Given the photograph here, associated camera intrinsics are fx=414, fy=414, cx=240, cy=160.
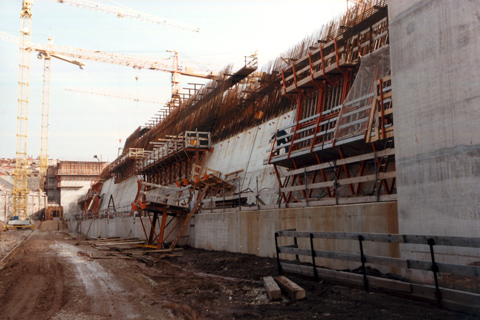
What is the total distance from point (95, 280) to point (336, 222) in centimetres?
686

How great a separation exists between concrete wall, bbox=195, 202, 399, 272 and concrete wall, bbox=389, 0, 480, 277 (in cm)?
98

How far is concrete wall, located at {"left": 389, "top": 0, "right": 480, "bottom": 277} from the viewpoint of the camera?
696 cm

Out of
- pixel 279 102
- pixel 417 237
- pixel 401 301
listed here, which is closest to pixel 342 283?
pixel 401 301

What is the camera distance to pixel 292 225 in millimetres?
12414

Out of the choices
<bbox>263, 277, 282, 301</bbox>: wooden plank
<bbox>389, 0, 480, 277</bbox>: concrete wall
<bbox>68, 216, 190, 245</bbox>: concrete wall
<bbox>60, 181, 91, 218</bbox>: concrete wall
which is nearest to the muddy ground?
<bbox>263, 277, 282, 301</bbox>: wooden plank

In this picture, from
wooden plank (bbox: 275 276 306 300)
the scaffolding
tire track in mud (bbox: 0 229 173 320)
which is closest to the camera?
tire track in mud (bbox: 0 229 173 320)

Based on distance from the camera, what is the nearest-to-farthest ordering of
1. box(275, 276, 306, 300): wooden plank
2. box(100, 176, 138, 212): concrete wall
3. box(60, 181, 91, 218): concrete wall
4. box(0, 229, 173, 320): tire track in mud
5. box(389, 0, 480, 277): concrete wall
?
box(389, 0, 480, 277): concrete wall
box(0, 229, 173, 320): tire track in mud
box(275, 276, 306, 300): wooden plank
box(100, 176, 138, 212): concrete wall
box(60, 181, 91, 218): concrete wall

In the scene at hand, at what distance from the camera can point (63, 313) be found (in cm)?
766

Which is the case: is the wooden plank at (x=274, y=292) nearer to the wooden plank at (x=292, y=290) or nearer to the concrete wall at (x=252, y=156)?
the wooden plank at (x=292, y=290)

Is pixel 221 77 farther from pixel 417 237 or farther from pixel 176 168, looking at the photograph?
pixel 417 237

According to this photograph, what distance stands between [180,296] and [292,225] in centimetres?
446

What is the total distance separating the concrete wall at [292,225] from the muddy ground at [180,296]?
0.91 metres

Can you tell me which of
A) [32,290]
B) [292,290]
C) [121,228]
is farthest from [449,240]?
[121,228]

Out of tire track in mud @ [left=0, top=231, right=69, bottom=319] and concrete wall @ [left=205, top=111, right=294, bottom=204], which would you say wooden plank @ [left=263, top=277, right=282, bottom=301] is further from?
concrete wall @ [left=205, top=111, right=294, bottom=204]
